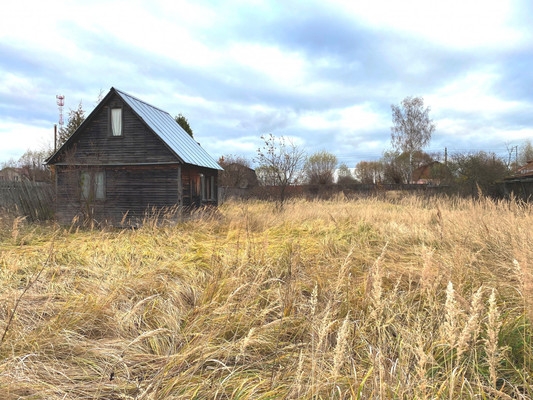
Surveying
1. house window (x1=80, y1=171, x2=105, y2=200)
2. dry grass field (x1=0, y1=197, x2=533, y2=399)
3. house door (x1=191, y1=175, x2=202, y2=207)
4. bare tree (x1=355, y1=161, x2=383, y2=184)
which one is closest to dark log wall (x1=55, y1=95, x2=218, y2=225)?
house window (x1=80, y1=171, x2=105, y2=200)

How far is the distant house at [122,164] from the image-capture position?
13.1m

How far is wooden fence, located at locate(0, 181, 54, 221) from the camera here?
1276 centimetres

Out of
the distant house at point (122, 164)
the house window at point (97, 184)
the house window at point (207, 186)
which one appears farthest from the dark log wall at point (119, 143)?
the house window at point (207, 186)

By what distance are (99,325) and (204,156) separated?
13913 millimetres

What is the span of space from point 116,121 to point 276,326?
13163 mm

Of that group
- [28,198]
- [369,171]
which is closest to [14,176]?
[28,198]

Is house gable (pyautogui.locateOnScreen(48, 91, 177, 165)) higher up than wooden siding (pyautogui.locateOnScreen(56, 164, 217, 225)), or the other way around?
house gable (pyautogui.locateOnScreen(48, 91, 177, 165))

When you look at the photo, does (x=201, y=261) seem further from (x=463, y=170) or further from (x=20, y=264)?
(x=463, y=170)

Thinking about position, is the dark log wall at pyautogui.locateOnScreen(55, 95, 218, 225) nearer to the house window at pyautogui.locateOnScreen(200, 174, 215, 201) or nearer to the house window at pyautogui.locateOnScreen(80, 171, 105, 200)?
the house window at pyautogui.locateOnScreen(80, 171, 105, 200)

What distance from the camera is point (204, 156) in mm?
16344

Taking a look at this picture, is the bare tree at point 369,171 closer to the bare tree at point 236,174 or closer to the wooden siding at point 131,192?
the bare tree at point 236,174

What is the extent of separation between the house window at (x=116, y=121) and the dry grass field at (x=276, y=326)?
922cm

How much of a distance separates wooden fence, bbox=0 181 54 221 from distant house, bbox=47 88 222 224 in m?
1.02

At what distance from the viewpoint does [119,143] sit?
13.4 meters
